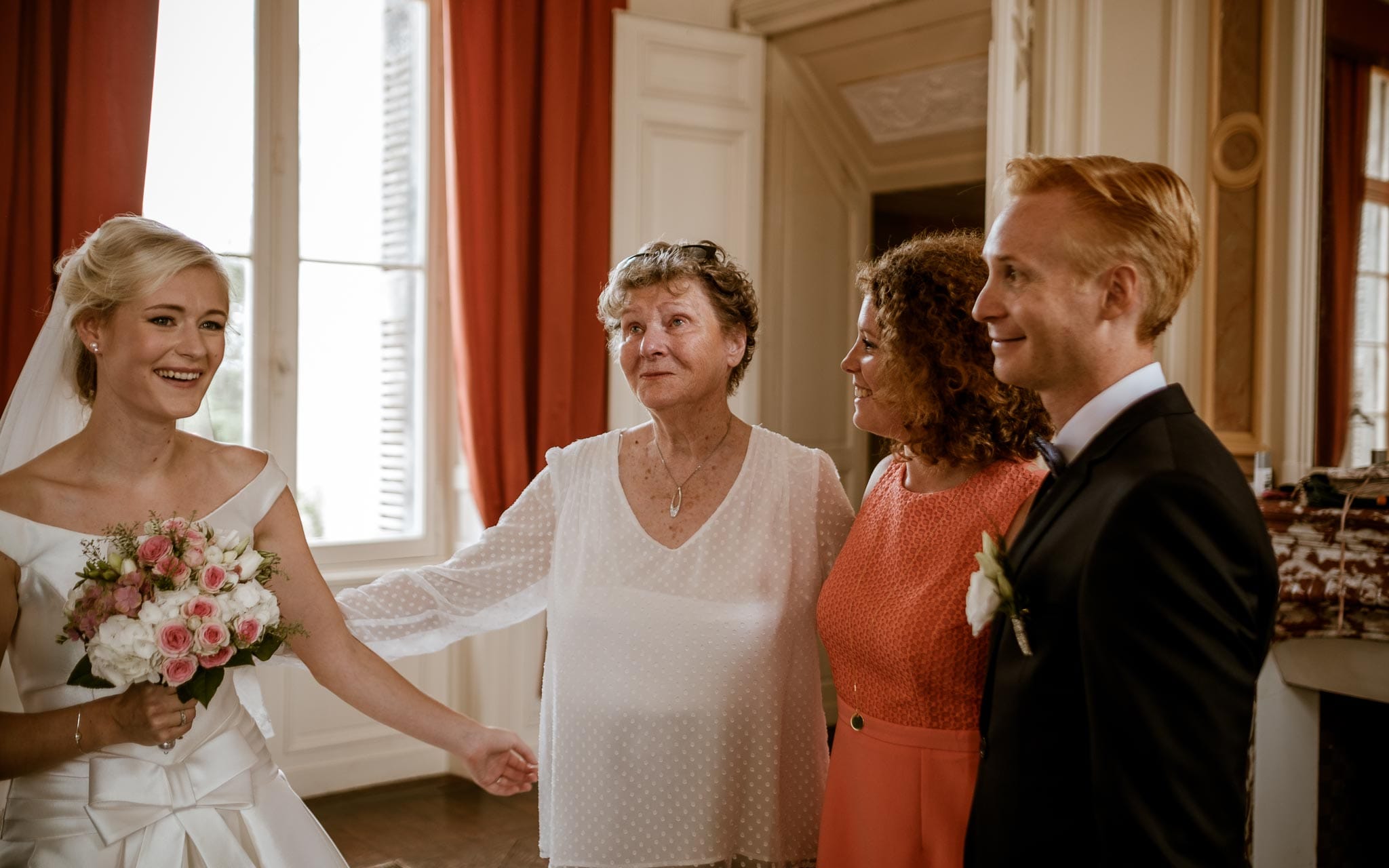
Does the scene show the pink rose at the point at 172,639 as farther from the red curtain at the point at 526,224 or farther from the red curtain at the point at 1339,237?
the red curtain at the point at 1339,237

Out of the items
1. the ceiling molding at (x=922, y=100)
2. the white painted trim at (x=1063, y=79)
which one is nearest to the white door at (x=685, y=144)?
the ceiling molding at (x=922, y=100)

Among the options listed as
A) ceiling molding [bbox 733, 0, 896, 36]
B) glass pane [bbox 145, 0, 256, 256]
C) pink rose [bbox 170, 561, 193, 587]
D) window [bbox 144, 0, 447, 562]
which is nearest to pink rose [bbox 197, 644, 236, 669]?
pink rose [bbox 170, 561, 193, 587]

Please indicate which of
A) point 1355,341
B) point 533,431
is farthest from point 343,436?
point 1355,341

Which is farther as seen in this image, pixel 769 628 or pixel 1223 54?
pixel 1223 54

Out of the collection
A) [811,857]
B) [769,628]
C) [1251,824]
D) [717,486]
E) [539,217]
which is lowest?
[1251,824]

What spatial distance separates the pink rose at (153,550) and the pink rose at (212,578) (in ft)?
0.20

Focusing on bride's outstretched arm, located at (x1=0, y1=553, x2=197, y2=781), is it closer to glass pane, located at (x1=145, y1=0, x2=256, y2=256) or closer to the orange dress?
the orange dress

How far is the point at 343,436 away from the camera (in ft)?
14.6

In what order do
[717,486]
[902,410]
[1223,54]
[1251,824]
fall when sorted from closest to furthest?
[902,410], [717,486], [1251,824], [1223,54]

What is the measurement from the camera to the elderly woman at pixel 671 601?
1.89 meters

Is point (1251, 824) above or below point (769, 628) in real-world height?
below

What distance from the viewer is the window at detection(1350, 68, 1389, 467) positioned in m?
3.25

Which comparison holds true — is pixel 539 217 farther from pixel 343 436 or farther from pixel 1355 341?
pixel 1355 341

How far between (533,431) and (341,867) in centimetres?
280
